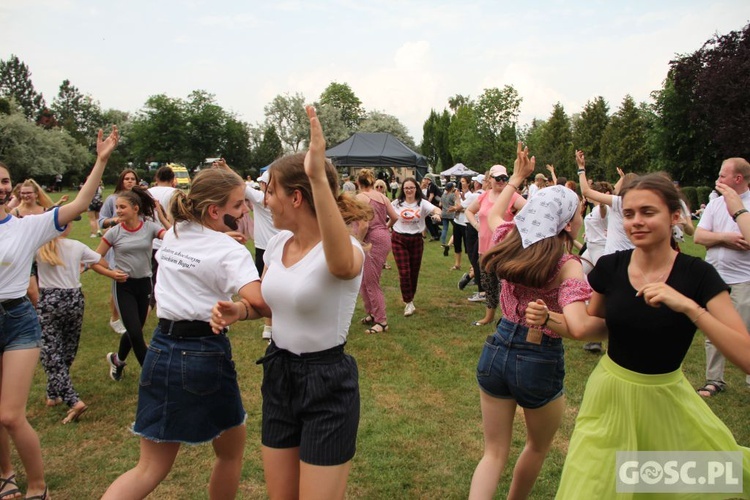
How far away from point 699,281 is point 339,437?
166cm

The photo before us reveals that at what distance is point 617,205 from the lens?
598cm

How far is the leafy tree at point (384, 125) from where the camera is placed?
82281 mm

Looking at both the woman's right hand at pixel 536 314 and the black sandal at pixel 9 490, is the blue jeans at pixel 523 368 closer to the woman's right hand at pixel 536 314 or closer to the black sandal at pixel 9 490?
the woman's right hand at pixel 536 314

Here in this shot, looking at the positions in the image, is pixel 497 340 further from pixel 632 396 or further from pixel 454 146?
pixel 454 146

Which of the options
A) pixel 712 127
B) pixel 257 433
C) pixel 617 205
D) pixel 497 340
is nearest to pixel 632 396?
pixel 497 340

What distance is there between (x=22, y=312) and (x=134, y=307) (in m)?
1.99

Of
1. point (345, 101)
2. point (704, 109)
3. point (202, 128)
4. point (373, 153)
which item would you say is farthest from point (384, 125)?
point (373, 153)

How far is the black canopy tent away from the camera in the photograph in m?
22.4

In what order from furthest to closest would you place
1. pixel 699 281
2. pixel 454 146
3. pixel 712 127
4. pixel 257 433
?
pixel 454 146 → pixel 712 127 → pixel 257 433 → pixel 699 281

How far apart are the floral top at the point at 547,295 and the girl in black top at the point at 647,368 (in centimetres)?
21

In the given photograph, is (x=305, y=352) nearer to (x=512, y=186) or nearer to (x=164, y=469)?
(x=164, y=469)

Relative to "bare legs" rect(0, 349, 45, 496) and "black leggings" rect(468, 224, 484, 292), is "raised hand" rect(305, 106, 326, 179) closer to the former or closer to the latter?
"bare legs" rect(0, 349, 45, 496)

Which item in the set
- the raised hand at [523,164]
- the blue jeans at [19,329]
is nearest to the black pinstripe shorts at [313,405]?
the raised hand at [523,164]

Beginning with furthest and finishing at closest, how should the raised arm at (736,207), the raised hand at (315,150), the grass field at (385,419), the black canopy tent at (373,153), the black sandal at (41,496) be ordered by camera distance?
the black canopy tent at (373,153)
the raised arm at (736,207)
the grass field at (385,419)
the black sandal at (41,496)
the raised hand at (315,150)
